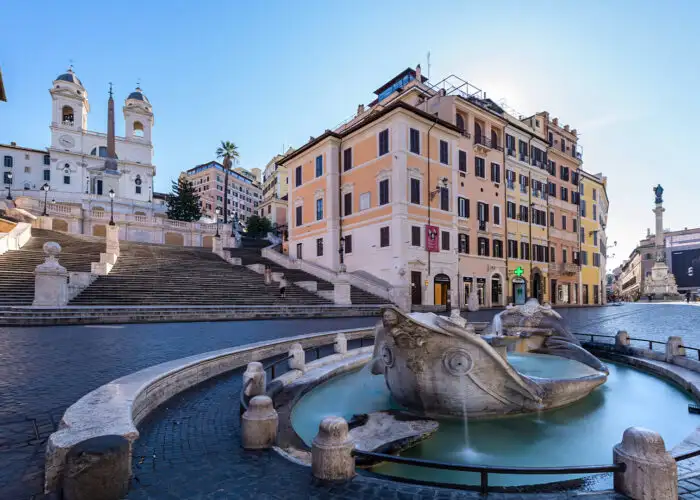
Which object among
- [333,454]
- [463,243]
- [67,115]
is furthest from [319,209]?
[67,115]

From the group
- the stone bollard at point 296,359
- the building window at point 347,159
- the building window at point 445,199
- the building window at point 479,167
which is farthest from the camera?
the building window at point 479,167

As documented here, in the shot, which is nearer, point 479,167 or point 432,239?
point 432,239

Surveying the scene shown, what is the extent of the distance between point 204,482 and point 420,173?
2716 centimetres

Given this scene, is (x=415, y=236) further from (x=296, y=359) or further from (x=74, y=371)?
(x=74, y=371)

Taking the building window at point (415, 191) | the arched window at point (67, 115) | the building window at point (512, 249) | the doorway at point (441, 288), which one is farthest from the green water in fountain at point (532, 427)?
A: the arched window at point (67, 115)

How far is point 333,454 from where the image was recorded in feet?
11.2

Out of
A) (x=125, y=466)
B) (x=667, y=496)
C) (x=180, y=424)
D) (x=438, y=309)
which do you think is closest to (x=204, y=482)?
(x=125, y=466)

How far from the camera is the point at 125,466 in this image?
2928 mm

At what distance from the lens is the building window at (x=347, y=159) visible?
1247 inches

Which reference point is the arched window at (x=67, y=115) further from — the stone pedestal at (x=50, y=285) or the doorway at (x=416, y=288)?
the doorway at (x=416, y=288)

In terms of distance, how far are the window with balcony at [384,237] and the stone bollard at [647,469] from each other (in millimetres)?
24850

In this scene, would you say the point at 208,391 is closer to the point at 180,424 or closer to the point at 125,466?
the point at 180,424

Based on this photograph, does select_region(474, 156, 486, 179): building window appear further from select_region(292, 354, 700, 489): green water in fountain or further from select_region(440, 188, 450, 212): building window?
select_region(292, 354, 700, 489): green water in fountain

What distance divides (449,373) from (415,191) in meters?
24.1
